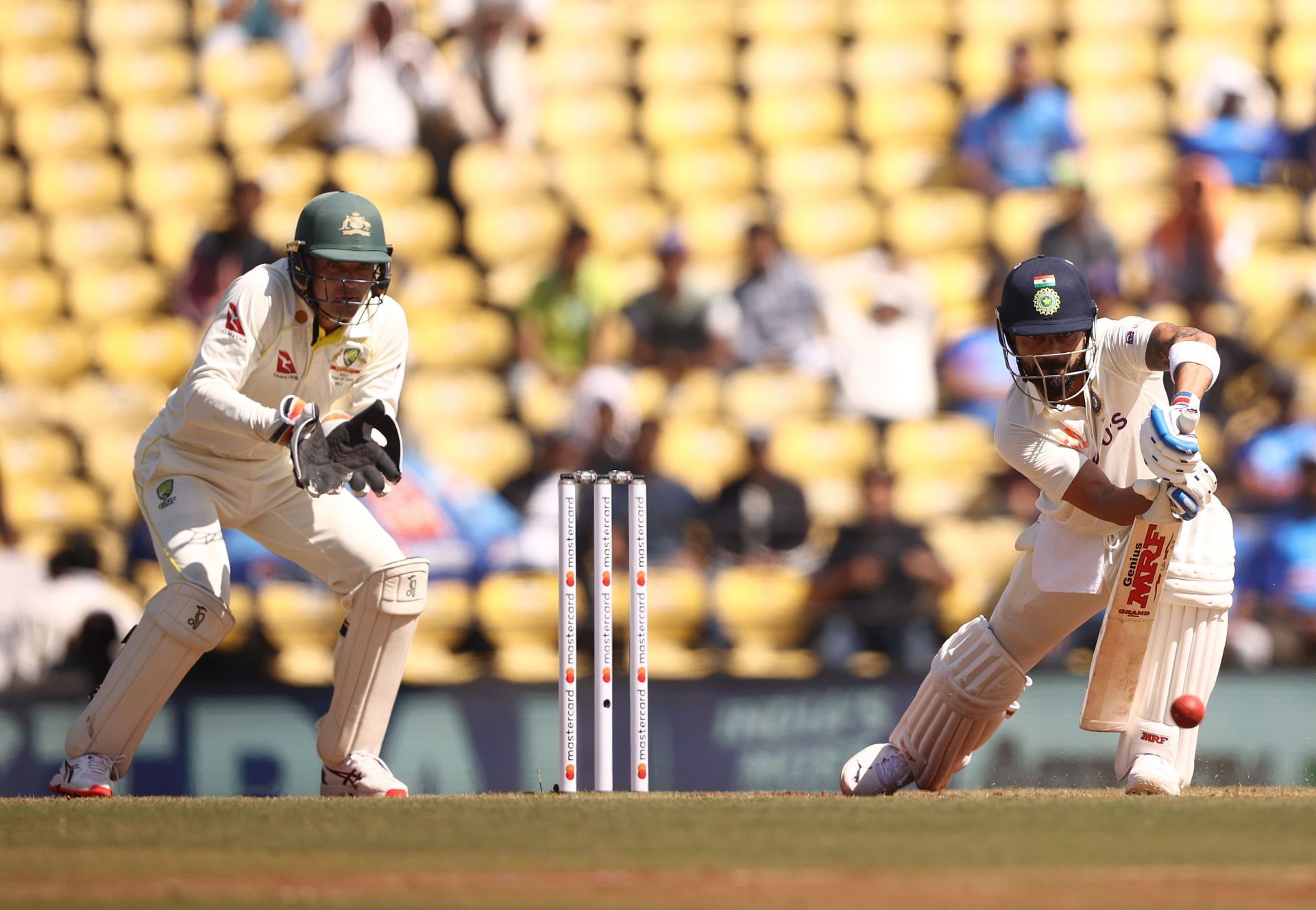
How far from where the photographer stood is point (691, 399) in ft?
26.2

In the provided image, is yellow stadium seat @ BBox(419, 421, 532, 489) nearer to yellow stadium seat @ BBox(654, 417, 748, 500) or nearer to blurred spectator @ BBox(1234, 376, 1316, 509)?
yellow stadium seat @ BBox(654, 417, 748, 500)

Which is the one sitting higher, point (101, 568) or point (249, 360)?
point (249, 360)

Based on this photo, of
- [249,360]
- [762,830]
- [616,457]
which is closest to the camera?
[762,830]

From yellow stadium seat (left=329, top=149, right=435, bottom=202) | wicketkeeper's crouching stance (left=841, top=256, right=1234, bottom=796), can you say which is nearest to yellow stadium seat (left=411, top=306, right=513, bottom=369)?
yellow stadium seat (left=329, top=149, right=435, bottom=202)

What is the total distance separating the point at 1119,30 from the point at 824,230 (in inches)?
71.7

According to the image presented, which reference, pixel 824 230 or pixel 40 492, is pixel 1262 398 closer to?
pixel 824 230

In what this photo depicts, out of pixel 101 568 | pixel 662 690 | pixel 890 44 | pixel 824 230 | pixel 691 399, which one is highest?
pixel 890 44

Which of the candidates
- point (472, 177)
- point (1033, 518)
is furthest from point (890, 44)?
point (1033, 518)

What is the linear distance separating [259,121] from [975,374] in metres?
3.57

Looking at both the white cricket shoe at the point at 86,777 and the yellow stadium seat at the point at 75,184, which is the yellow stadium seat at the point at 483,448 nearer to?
the yellow stadium seat at the point at 75,184

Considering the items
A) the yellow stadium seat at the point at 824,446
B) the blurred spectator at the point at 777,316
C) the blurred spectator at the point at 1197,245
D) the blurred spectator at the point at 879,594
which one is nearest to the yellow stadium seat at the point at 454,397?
the blurred spectator at the point at 777,316

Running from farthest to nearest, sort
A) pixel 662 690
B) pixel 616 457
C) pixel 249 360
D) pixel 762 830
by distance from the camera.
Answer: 1. pixel 616 457
2. pixel 662 690
3. pixel 249 360
4. pixel 762 830

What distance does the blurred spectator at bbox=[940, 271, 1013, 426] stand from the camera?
7.94 meters

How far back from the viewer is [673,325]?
8109 mm
